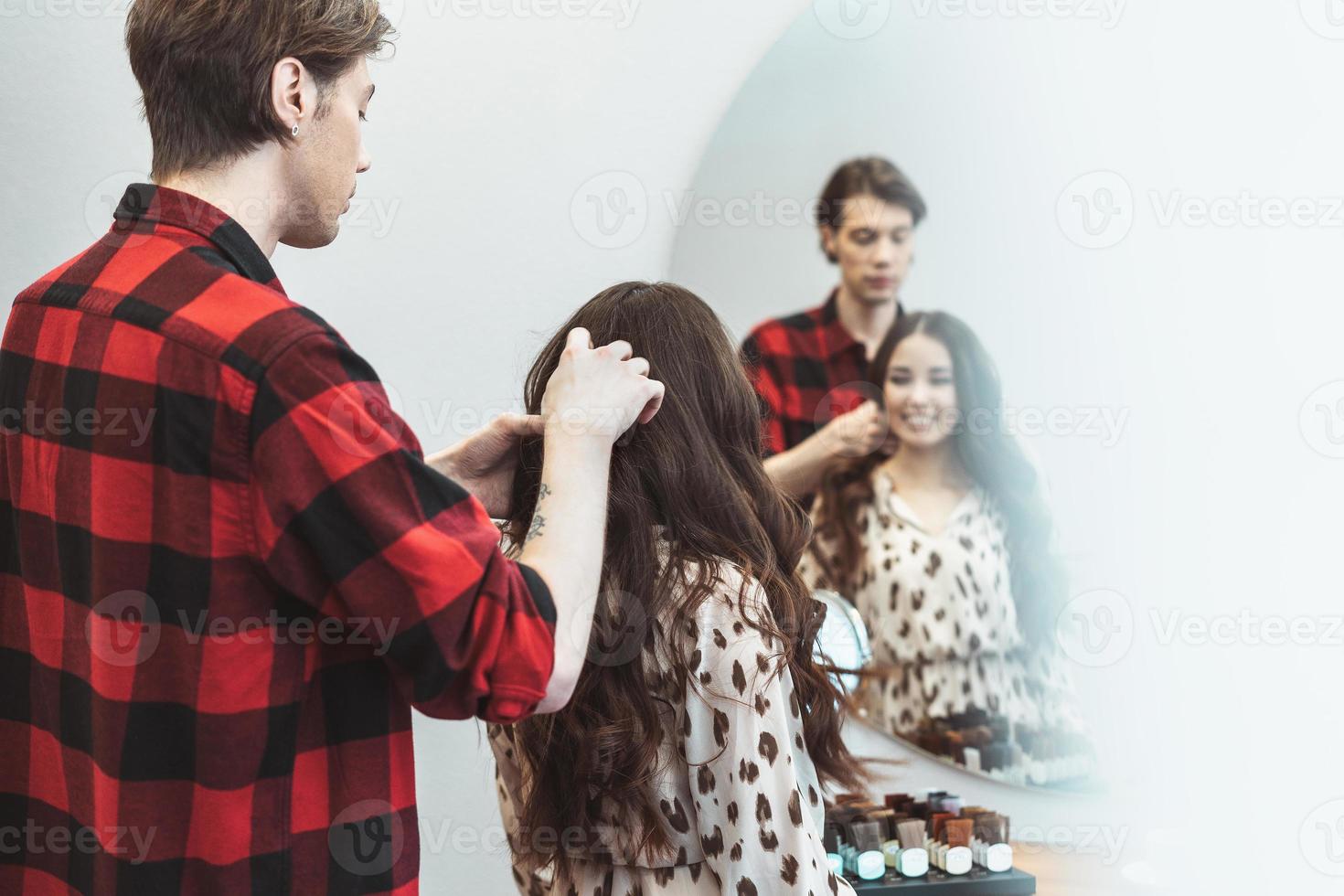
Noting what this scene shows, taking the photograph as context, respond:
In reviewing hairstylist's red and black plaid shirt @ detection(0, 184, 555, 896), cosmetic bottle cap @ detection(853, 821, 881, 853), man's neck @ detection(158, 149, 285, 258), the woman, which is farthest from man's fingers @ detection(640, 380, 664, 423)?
cosmetic bottle cap @ detection(853, 821, 881, 853)

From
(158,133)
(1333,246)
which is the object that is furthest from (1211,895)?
(158,133)

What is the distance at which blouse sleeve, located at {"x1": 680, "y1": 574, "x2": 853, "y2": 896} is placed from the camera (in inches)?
42.1

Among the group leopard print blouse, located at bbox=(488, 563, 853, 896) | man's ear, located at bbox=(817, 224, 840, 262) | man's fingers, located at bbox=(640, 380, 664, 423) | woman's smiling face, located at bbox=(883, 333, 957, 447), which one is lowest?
leopard print blouse, located at bbox=(488, 563, 853, 896)

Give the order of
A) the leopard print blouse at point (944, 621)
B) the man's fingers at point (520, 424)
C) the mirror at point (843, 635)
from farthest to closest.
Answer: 1. the leopard print blouse at point (944, 621)
2. the mirror at point (843, 635)
3. the man's fingers at point (520, 424)

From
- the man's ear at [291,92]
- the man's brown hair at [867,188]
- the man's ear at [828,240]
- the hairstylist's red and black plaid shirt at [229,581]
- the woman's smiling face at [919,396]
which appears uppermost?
the man's brown hair at [867,188]

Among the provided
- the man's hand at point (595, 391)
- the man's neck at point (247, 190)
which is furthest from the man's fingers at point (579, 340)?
the man's neck at point (247, 190)

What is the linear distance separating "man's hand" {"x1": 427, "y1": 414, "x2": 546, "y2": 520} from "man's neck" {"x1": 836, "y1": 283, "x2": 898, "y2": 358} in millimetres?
820

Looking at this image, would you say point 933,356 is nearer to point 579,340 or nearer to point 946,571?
point 946,571

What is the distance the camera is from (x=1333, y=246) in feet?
6.18

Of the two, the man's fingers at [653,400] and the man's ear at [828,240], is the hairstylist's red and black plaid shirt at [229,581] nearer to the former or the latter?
the man's fingers at [653,400]

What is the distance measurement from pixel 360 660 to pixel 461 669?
116 millimetres

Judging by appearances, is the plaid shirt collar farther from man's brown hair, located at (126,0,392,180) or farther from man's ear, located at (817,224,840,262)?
man's ear, located at (817,224,840,262)

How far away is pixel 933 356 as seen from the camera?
1.89 meters

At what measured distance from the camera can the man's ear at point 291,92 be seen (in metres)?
0.88
